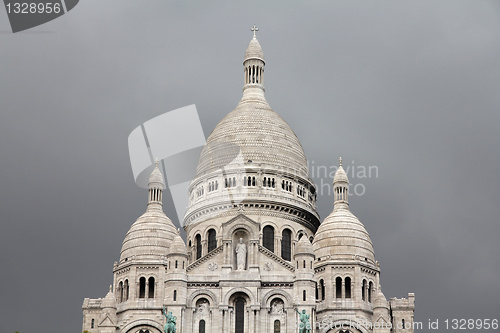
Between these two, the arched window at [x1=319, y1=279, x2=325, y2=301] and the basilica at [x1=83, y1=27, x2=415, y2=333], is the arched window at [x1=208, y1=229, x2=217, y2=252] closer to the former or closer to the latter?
the basilica at [x1=83, y1=27, x2=415, y2=333]

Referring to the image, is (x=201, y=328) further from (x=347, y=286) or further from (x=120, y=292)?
(x=347, y=286)

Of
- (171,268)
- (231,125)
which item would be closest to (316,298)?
(171,268)

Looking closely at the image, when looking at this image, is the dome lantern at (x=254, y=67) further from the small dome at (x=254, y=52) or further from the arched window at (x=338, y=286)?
the arched window at (x=338, y=286)

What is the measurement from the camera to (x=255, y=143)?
116750 mm

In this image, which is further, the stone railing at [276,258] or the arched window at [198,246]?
the arched window at [198,246]

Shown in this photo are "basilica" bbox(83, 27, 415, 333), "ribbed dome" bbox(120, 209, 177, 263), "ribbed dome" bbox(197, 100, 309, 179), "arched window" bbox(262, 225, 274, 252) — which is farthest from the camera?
"ribbed dome" bbox(197, 100, 309, 179)

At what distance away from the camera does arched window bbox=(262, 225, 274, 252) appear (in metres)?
112

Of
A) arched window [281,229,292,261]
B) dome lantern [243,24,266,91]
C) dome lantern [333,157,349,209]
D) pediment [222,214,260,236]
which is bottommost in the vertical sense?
pediment [222,214,260,236]

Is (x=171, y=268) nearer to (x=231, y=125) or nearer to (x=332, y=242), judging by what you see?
(x=332, y=242)

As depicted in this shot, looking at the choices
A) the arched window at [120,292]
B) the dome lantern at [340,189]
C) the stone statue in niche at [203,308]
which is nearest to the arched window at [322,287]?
the dome lantern at [340,189]

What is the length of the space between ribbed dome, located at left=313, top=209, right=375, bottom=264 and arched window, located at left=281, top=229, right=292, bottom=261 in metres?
3.25

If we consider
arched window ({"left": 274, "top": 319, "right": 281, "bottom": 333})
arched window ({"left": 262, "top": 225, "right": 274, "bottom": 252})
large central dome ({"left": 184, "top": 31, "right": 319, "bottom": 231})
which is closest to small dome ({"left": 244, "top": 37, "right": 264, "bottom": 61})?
large central dome ({"left": 184, "top": 31, "right": 319, "bottom": 231})

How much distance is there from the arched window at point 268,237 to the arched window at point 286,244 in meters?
0.86

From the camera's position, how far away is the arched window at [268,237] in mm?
111875
